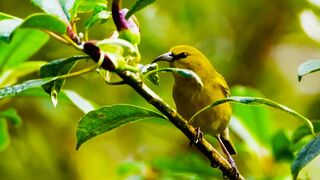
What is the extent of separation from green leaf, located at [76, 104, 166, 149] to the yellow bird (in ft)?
2.71

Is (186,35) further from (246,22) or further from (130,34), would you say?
(130,34)

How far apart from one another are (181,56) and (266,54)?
7.18 feet

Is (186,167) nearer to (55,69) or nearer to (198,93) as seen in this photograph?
(198,93)

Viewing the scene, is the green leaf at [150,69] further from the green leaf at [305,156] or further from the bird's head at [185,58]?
the bird's head at [185,58]

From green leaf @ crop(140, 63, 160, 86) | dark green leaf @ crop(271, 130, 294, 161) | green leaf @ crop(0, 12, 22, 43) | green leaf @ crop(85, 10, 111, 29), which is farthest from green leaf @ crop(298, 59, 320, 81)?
dark green leaf @ crop(271, 130, 294, 161)

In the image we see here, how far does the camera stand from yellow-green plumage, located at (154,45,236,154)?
8.23 ft

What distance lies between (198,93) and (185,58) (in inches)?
6.6

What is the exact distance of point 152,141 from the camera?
4391mm

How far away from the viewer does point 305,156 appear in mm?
1471

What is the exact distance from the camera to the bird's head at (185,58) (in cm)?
245

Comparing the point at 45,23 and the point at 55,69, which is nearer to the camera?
the point at 45,23

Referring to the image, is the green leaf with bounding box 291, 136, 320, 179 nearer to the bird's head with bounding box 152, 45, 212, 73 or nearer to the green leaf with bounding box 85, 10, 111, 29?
the green leaf with bounding box 85, 10, 111, 29

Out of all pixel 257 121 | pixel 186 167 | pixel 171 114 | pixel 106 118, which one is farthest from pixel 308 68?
pixel 257 121

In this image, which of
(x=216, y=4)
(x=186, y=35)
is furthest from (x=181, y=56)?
(x=216, y=4)
